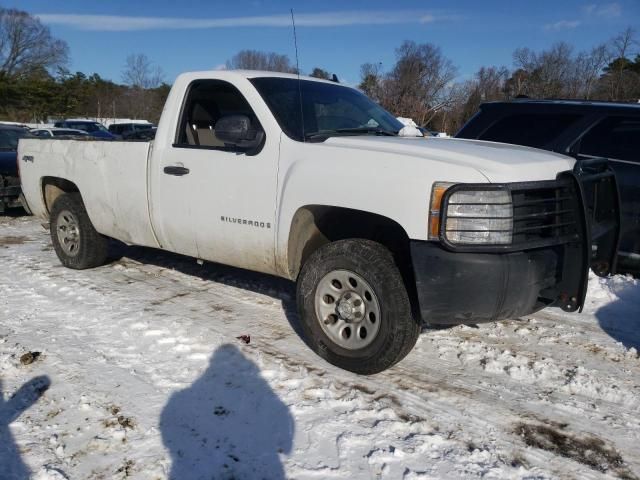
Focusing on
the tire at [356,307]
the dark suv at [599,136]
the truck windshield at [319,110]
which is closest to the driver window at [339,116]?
the truck windshield at [319,110]

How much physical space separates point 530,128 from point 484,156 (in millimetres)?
2792

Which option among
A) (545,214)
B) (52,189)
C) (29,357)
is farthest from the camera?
(52,189)

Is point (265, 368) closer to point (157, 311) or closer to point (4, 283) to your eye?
point (157, 311)

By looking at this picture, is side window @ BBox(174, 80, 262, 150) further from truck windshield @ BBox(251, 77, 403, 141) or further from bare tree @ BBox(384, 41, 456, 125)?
bare tree @ BBox(384, 41, 456, 125)

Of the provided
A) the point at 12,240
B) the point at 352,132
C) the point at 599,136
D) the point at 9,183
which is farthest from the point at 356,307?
the point at 9,183

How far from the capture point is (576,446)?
9.59 ft

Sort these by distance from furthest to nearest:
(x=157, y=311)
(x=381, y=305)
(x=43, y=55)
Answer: (x=43, y=55) < (x=157, y=311) < (x=381, y=305)

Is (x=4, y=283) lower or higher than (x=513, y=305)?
lower

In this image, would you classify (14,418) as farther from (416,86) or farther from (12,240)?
(416,86)

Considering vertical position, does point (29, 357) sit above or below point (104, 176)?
below

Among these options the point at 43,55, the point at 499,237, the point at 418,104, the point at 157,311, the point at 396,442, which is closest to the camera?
the point at 396,442

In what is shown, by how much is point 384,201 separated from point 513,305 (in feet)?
3.20

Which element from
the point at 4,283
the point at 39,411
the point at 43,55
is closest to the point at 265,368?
the point at 39,411

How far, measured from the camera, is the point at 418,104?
Answer: 86.5ft
